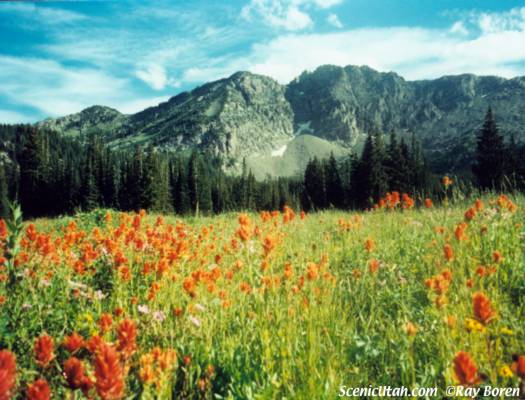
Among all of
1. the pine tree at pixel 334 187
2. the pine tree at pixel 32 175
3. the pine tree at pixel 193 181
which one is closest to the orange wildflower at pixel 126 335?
the pine tree at pixel 334 187

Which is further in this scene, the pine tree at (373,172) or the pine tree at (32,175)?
the pine tree at (32,175)

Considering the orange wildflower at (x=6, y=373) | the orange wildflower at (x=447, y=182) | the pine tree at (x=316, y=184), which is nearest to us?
the orange wildflower at (x=6, y=373)

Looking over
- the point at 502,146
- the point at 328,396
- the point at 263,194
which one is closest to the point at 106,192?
the point at 263,194

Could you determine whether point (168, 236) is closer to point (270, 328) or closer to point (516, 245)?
point (270, 328)

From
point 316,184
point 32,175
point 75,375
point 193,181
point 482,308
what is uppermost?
point 32,175

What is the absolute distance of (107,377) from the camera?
1.12 meters

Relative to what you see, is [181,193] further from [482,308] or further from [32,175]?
[482,308]

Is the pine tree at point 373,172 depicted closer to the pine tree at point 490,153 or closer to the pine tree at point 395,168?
the pine tree at point 395,168

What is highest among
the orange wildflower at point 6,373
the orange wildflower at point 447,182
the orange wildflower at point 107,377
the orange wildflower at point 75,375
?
the orange wildflower at point 447,182

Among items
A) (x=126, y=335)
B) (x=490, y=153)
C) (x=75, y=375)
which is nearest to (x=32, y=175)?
(x=126, y=335)

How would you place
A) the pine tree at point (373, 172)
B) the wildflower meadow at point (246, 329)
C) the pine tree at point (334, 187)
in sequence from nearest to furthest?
the wildflower meadow at point (246, 329) < the pine tree at point (373, 172) < the pine tree at point (334, 187)

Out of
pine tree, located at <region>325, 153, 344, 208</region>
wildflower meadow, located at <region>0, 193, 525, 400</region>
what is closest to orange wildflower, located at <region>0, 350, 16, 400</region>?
wildflower meadow, located at <region>0, 193, 525, 400</region>

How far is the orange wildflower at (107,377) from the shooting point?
110 centimetres

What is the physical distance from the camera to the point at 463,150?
141125mm
